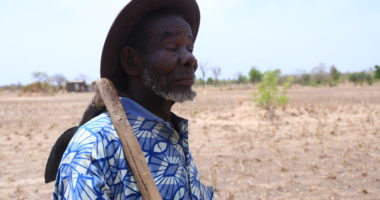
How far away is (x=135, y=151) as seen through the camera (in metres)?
1.08

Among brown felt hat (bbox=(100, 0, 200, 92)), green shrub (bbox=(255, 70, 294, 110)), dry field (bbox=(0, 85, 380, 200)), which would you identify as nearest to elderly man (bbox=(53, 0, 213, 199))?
brown felt hat (bbox=(100, 0, 200, 92))

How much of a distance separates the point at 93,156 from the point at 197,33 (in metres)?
0.93

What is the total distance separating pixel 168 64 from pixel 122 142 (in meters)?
0.36

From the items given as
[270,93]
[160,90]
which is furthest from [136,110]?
[270,93]

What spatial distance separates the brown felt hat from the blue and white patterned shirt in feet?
0.59

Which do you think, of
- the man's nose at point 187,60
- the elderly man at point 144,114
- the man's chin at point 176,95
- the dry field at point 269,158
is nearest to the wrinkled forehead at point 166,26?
the elderly man at point 144,114

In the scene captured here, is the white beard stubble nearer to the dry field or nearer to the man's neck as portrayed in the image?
the man's neck

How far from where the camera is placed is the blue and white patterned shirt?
102 cm

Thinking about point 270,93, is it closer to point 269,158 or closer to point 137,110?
point 269,158

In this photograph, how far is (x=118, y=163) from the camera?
1.10 m

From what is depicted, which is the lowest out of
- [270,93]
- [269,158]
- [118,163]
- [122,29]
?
[269,158]

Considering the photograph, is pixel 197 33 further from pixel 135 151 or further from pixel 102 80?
pixel 135 151

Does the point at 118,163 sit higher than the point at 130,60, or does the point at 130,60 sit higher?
the point at 130,60

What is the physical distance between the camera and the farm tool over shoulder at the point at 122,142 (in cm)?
105
